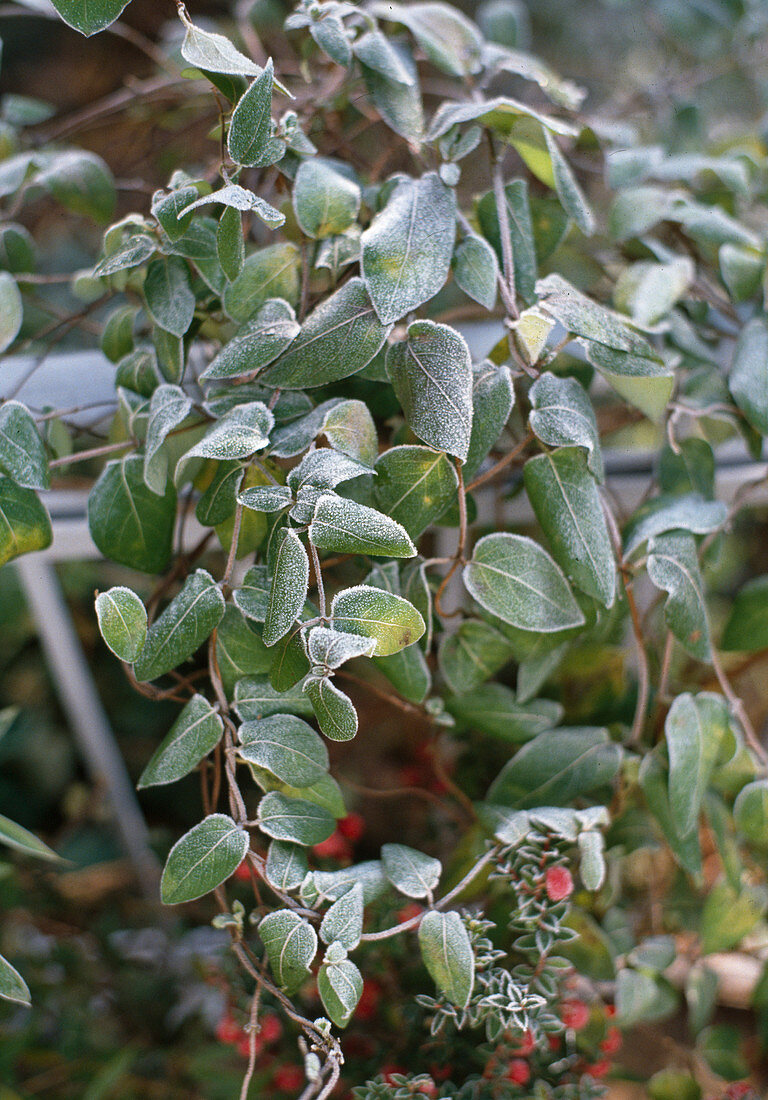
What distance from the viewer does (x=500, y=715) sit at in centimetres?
53

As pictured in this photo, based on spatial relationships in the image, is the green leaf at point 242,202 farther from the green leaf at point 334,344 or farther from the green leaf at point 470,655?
the green leaf at point 470,655

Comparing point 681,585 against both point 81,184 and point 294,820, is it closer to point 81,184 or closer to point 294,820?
point 294,820

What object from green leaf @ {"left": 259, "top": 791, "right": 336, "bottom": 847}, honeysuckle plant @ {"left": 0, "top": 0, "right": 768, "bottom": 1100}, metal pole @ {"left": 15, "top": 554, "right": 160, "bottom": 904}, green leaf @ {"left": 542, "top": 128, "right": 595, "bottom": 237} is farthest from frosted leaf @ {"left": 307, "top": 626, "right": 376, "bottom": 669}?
metal pole @ {"left": 15, "top": 554, "right": 160, "bottom": 904}

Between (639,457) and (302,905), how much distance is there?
20.0 inches

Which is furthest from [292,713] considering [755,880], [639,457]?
[755,880]

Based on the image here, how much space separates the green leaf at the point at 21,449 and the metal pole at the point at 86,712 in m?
0.41

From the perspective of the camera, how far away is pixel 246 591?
41cm

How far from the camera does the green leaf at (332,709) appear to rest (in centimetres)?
33

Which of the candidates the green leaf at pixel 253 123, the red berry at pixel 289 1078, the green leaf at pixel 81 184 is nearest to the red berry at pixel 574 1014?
the red berry at pixel 289 1078

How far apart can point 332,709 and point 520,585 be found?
0.48ft

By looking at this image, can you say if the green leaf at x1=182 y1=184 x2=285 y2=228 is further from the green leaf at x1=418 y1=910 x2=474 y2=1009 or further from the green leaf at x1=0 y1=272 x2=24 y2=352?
the green leaf at x1=418 y1=910 x2=474 y2=1009

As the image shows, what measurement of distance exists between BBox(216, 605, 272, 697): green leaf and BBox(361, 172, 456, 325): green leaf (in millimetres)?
182

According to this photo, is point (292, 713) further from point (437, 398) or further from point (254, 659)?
point (437, 398)

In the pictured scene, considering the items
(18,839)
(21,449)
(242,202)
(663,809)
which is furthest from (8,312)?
(663,809)
